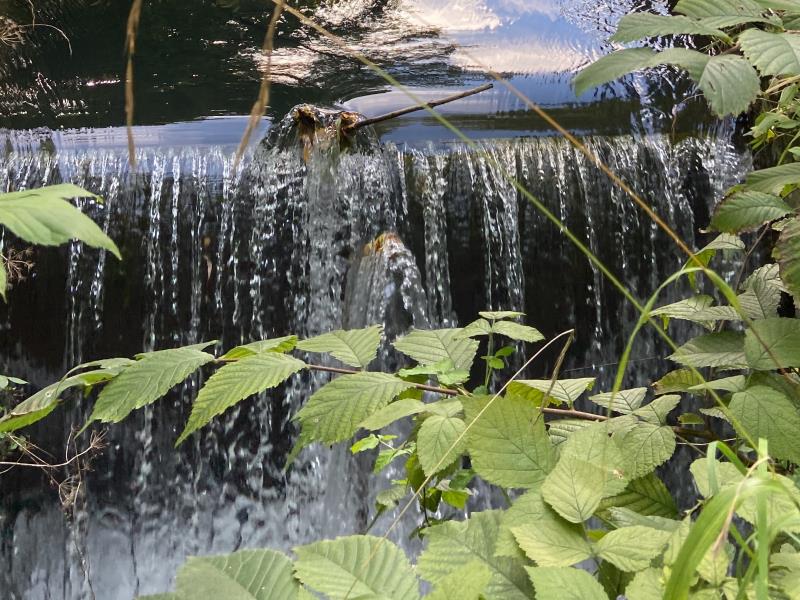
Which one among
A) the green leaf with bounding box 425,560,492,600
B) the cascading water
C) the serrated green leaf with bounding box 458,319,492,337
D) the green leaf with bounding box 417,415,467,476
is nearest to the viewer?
the green leaf with bounding box 425,560,492,600

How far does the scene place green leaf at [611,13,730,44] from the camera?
30.0 inches

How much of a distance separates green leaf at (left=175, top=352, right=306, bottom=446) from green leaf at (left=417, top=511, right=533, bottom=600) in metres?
0.21

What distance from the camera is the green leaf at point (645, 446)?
2.74 ft

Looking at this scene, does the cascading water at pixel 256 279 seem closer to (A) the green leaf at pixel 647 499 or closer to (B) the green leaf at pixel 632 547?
(A) the green leaf at pixel 647 499

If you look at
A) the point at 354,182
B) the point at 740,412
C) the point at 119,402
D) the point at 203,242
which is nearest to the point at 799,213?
the point at 740,412

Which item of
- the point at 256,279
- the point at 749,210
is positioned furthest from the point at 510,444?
the point at 256,279

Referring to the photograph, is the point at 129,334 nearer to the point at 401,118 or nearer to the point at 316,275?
the point at 316,275

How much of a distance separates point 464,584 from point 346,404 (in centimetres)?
30

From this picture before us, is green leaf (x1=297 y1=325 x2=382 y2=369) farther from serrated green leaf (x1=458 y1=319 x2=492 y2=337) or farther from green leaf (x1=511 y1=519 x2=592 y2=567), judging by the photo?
green leaf (x1=511 y1=519 x2=592 y2=567)

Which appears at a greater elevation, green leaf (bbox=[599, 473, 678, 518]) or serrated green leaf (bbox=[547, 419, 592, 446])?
serrated green leaf (bbox=[547, 419, 592, 446])

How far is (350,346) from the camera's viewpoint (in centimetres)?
92

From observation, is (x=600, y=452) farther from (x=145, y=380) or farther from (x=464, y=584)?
(x=145, y=380)

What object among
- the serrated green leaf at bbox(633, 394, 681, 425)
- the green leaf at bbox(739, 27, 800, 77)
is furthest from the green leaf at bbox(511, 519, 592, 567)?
the green leaf at bbox(739, 27, 800, 77)

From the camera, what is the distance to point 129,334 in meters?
4.15
